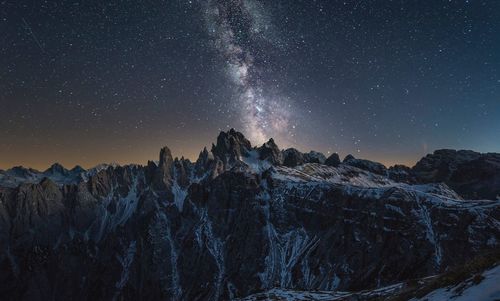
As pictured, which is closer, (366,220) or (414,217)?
(414,217)

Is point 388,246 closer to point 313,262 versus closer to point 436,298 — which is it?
point 313,262

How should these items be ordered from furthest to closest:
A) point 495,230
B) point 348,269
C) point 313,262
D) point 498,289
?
point 313,262, point 348,269, point 495,230, point 498,289

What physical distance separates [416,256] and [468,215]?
25.2 metres

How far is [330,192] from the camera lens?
198 metres

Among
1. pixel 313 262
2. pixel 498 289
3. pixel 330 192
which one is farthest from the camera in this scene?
pixel 330 192

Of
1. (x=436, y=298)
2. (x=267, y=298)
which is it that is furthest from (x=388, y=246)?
(x=436, y=298)

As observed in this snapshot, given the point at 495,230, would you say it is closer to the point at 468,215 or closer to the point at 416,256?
the point at 468,215

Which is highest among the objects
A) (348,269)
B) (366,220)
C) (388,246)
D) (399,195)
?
(399,195)

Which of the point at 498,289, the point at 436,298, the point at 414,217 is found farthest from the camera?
the point at 414,217

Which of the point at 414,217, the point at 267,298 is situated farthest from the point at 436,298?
the point at 414,217

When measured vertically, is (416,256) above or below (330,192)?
below

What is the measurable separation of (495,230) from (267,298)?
122 metres

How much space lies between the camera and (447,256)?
13938cm

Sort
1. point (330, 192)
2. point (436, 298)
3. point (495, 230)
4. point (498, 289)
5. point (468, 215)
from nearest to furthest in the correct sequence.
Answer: point (498, 289), point (436, 298), point (495, 230), point (468, 215), point (330, 192)
